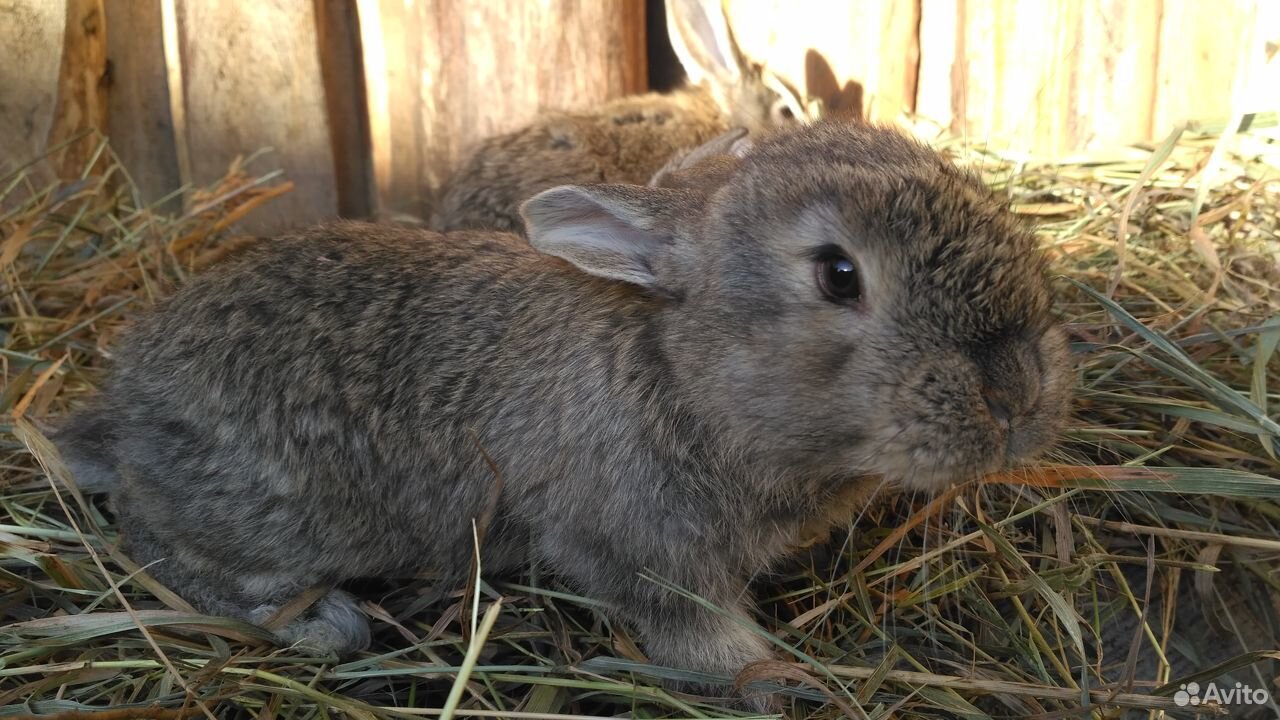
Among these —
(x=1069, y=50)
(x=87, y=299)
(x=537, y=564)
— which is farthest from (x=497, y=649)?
(x=1069, y=50)

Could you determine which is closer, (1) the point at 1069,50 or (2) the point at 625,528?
(2) the point at 625,528

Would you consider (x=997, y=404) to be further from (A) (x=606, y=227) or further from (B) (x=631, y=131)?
(B) (x=631, y=131)

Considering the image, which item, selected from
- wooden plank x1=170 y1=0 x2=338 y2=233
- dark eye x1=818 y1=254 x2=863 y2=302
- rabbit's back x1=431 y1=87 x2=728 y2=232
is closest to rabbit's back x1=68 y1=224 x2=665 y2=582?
dark eye x1=818 y1=254 x2=863 y2=302

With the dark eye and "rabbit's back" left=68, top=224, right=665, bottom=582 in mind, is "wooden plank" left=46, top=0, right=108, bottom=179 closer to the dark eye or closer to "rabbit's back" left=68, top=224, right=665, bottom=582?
"rabbit's back" left=68, top=224, right=665, bottom=582

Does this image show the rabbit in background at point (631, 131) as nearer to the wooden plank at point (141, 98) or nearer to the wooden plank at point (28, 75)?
the wooden plank at point (141, 98)

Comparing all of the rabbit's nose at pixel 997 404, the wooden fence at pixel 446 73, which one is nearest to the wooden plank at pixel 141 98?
the wooden fence at pixel 446 73

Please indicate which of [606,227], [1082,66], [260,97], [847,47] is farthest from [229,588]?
[1082,66]

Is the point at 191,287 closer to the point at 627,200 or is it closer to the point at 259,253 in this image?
the point at 259,253
